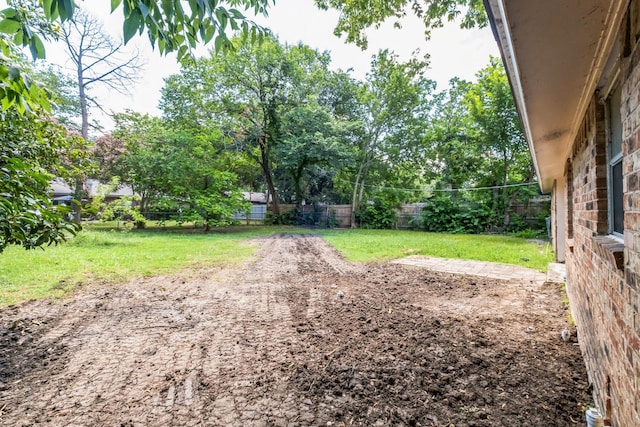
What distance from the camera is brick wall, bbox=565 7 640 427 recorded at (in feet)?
3.69

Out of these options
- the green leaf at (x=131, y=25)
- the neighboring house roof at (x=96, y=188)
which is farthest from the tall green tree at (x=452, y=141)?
the green leaf at (x=131, y=25)

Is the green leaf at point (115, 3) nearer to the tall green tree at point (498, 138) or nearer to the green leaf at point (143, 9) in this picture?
the green leaf at point (143, 9)

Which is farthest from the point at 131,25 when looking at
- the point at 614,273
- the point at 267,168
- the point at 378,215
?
the point at 267,168

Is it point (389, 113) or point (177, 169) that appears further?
point (389, 113)

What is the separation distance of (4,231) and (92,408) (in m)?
1.17

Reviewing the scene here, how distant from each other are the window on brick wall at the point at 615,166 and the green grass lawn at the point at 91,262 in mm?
5583

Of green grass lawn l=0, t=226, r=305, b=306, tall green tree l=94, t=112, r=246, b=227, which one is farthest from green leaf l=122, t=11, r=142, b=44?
tall green tree l=94, t=112, r=246, b=227

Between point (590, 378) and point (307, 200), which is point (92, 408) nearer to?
point (590, 378)

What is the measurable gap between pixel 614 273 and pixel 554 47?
1.02 metres

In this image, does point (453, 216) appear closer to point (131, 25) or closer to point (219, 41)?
point (219, 41)

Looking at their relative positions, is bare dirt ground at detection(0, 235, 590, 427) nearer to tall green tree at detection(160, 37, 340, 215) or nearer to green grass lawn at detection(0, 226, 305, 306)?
green grass lawn at detection(0, 226, 305, 306)

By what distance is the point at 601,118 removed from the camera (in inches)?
70.7

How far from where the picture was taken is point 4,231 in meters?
1.80

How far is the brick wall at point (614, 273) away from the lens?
1125mm
